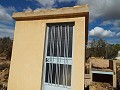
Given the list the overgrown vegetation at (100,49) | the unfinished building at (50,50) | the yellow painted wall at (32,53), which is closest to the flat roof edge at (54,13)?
the unfinished building at (50,50)

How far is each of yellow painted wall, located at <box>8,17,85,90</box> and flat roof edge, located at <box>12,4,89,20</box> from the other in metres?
0.21

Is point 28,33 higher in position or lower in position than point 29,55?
higher

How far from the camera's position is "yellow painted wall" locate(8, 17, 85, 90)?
668 centimetres

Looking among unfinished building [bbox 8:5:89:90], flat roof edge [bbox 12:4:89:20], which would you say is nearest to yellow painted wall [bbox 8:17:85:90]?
unfinished building [bbox 8:5:89:90]

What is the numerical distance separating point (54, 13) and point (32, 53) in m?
2.23

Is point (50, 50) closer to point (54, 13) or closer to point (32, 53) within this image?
point (32, 53)

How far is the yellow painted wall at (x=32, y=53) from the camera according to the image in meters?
6.68

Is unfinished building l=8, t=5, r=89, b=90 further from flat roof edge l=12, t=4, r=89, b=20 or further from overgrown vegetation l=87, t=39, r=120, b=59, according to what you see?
overgrown vegetation l=87, t=39, r=120, b=59

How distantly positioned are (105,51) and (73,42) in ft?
128

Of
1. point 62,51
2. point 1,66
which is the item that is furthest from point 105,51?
point 62,51

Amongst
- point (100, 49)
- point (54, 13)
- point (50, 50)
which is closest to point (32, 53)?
point (50, 50)

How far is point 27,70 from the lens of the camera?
24.1 feet

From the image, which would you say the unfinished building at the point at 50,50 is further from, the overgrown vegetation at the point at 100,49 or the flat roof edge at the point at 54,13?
the overgrown vegetation at the point at 100,49

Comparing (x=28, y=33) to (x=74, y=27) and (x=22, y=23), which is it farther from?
(x=74, y=27)
